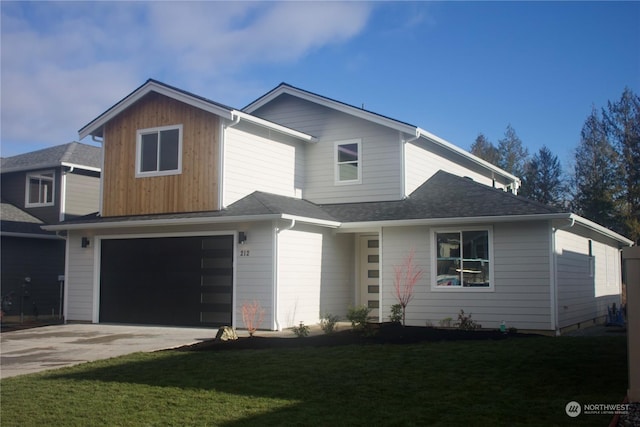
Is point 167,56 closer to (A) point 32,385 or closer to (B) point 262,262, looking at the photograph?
(B) point 262,262

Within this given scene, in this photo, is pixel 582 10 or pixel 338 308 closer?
pixel 582 10

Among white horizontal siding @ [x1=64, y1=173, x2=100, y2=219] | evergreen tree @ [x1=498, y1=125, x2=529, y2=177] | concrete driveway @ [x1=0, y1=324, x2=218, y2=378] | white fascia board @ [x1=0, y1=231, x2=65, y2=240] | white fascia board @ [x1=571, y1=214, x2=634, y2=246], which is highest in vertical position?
evergreen tree @ [x1=498, y1=125, x2=529, y2=177]

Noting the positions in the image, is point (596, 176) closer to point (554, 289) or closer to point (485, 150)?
point (485, 150)

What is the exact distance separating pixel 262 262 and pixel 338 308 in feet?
10.7

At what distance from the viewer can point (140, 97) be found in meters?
16.9

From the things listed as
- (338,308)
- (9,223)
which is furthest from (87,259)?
(338,308)

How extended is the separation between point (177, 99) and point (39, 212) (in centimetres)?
931

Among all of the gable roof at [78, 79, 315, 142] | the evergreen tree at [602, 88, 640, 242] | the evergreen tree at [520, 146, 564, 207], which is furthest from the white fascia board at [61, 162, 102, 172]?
the evergreen tree at [520, 146, 564, 207]

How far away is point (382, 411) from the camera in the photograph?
6.68 metres

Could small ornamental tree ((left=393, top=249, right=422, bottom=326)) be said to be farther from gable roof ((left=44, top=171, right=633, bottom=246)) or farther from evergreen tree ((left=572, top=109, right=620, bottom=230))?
evergreen tree ((left=572, top=109, right=620, bottom=230))

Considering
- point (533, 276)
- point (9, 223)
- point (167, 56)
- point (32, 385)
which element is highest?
point (167, 56)

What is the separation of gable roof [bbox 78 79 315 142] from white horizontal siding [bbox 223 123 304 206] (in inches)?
16.5

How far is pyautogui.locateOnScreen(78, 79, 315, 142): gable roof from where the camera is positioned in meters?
15.6

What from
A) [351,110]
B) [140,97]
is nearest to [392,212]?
[351,110]
